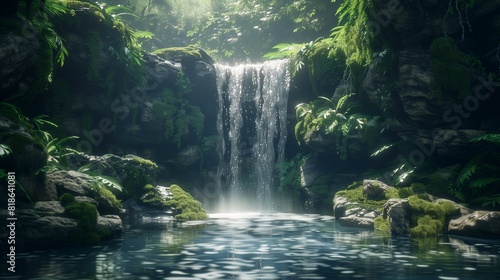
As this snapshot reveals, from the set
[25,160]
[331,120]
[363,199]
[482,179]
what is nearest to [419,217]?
[482,179]

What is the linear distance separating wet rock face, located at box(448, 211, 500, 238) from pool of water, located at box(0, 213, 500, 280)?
55cm

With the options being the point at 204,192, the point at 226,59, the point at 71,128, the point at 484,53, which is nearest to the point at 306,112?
the point at 204,192

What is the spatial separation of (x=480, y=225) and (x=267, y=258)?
548 cm

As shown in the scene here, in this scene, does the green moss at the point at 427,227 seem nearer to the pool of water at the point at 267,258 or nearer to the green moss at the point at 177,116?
the pool of water at the point at 267,258

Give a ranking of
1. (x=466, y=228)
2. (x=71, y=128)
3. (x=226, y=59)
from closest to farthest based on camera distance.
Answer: (x=466, y=228)
(x=71, y=128)
(x=226, y=59)

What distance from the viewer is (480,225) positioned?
10.8 metres

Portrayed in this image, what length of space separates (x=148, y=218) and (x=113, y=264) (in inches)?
327

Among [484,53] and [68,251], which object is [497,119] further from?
[68,251]

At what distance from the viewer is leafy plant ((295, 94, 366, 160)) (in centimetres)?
1838

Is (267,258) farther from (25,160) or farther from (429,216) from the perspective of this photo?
(25,160)

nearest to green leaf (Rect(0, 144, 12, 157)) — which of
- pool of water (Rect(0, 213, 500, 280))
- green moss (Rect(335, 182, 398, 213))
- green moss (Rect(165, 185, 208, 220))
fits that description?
pool of water (Rect(0, 213, 500, 280))

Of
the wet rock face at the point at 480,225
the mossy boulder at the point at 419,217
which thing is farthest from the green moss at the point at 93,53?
the wet rock face at the point at 480,225

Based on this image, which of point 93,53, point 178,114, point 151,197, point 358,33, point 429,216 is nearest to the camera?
point 429,216

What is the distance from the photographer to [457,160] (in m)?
14.8
